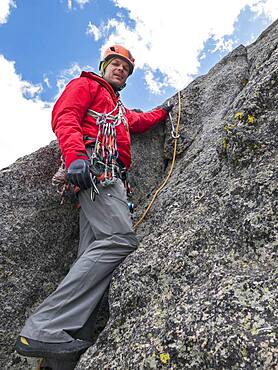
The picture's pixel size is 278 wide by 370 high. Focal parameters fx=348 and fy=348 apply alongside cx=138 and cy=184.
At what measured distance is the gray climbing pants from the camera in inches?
166

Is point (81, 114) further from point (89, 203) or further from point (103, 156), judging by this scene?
point (89, 203)

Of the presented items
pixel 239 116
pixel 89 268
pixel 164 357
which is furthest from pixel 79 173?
pixel 164 357

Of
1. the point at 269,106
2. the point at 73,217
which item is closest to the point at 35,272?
the point at 73,217

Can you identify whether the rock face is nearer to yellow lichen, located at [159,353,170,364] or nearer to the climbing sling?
yellow lichen, located at [159,353,170,364]

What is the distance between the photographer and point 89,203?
210 inches

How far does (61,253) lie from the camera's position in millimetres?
6031

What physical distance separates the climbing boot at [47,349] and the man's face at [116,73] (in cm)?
498

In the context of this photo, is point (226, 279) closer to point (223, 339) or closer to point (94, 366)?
point (223, 339)

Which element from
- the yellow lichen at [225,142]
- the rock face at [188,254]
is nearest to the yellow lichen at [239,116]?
the rock face at [188,254]

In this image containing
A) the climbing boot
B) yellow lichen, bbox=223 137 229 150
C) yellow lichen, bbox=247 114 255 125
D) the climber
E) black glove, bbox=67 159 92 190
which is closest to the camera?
the climbing boot

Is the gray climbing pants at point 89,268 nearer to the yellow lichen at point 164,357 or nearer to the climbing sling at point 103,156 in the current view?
the climbing sling at point 103,156

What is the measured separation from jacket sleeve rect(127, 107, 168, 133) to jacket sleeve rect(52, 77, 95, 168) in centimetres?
143

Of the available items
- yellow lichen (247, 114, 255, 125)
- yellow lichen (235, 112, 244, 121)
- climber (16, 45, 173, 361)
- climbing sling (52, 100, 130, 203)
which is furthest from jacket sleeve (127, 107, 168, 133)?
yellow lichen (247, 114, 255, 125)

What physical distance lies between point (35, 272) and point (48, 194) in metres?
1.39
